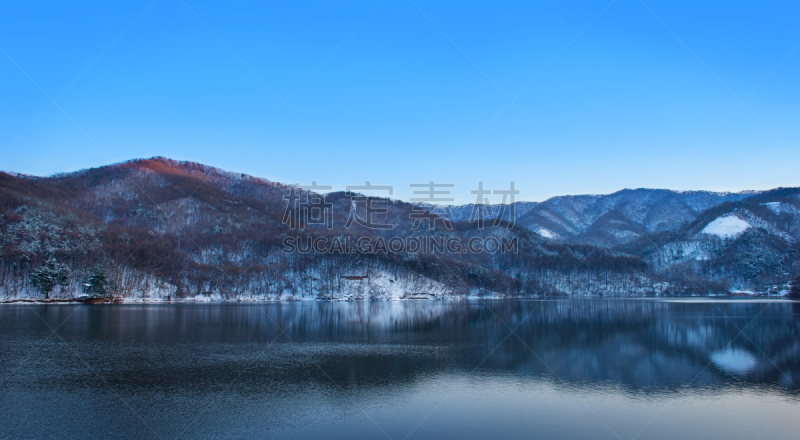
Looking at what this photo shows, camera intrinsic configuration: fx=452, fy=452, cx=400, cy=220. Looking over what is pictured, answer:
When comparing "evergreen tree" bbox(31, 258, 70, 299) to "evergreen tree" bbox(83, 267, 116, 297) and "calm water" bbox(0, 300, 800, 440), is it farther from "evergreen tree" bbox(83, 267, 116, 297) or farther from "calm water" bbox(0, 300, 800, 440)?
"calm water" bbox(0, 300, 800, 440)

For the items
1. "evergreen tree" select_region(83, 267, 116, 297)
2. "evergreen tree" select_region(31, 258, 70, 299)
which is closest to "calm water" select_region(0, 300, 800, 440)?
"evergreen tree" select_region(83, 267, 116, 297)

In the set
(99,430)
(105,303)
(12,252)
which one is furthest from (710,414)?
(12,252)

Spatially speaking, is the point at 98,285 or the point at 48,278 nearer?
the point at 48,278

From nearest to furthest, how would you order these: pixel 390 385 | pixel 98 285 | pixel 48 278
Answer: pixel 390 385 → pixel 48 278 → pixel 98 285

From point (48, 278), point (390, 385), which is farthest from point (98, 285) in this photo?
point (390, 385)

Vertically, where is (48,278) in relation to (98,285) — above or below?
above

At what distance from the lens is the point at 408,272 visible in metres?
187

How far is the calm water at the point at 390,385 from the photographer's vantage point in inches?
923

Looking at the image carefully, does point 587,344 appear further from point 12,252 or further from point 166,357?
point 12,252

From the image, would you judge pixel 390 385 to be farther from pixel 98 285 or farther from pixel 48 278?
pixel 48 278

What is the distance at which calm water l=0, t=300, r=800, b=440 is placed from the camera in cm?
2345

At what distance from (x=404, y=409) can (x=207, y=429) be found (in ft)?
35.1

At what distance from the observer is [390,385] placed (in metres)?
32.2

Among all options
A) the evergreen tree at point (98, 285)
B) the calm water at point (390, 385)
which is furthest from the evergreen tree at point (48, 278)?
the calm water at point (390, 385)
